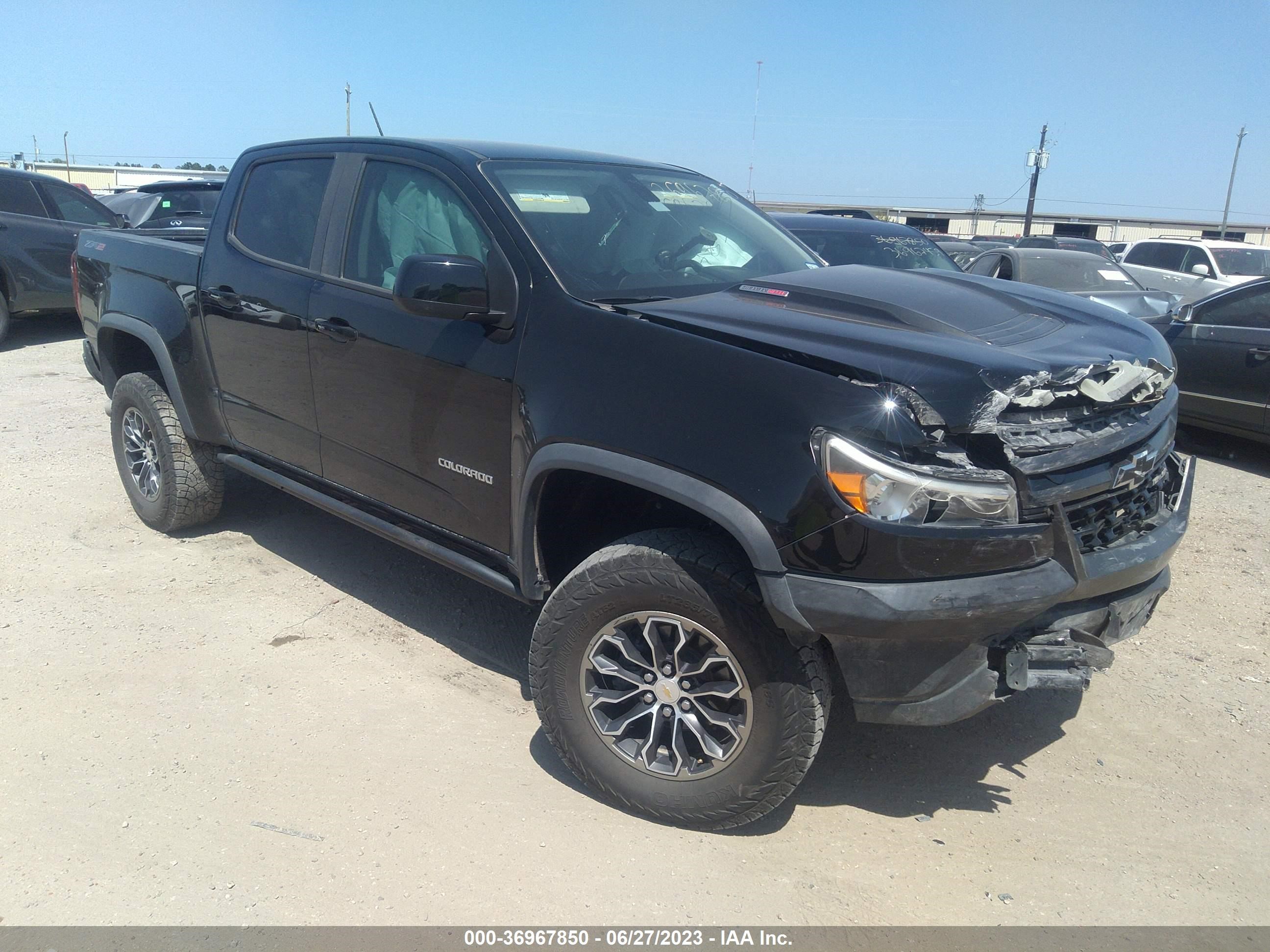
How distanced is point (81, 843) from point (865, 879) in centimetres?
227

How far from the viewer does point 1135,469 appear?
2.64m

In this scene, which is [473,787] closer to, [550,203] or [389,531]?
[389,531]

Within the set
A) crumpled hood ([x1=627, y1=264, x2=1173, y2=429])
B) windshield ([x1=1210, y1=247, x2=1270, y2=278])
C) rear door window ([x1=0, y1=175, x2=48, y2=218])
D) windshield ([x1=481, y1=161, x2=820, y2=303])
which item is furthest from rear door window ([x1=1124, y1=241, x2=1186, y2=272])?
rear door window ([x1=0, y1=175, x2=48, y2=218])

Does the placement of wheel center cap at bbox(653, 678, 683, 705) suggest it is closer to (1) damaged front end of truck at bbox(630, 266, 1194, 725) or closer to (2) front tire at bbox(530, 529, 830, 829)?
(2) front tire at bbox(530, 529, 830, 829)

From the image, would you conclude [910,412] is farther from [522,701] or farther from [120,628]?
[120,628]

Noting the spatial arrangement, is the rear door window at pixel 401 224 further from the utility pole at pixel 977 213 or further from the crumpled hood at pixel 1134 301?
the utility pole at pixel 977 213

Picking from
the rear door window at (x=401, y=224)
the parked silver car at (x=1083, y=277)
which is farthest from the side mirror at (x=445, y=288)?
the parked silver car at (x=1083, y=277)

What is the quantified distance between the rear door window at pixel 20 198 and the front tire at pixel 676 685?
9.90 meters

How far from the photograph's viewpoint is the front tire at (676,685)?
254cm

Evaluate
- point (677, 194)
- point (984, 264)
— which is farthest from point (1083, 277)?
point (677, 194)

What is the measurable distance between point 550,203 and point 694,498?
4.62 ft

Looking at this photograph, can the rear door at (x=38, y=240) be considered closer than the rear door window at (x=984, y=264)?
No

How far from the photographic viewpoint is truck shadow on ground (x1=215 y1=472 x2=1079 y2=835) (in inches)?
119

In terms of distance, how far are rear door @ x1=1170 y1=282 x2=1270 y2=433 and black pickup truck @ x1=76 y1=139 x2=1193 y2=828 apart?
411 centimetres
